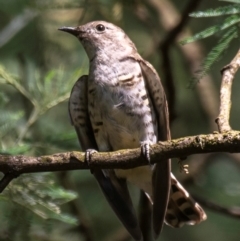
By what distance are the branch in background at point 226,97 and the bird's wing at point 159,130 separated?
781 mm

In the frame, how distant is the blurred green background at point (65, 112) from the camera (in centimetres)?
457

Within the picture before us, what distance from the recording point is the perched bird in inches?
185

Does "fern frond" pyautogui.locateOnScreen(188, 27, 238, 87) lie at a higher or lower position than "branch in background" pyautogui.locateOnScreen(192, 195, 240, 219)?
higher

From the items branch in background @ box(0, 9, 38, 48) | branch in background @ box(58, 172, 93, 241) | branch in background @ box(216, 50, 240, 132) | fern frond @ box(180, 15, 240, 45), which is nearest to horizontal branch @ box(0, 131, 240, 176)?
branch in background @ box(216, 50, 240, 132)

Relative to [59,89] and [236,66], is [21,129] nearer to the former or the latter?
[59,89]

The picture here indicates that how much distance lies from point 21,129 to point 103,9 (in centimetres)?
131

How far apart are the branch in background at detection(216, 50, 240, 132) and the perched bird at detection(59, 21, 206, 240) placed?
781 mm

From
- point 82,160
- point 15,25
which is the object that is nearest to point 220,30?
point 82,160

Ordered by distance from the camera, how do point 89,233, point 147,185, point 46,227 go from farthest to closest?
point 89,233, point 147,185, point 46,227

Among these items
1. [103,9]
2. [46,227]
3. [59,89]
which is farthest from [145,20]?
[46,227]

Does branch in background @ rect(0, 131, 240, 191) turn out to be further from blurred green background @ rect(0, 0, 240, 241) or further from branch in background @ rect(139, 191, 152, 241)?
branch in background @ rect(139, 191, 152, 241)

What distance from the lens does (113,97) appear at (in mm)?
4734

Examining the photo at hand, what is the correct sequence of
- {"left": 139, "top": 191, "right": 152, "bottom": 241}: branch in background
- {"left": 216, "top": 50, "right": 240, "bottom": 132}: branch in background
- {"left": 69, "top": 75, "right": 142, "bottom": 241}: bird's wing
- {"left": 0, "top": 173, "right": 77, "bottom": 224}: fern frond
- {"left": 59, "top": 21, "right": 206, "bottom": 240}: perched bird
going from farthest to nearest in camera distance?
{"left": 139, "top": 191, "right": 152, "bottom": 241}: branch in background
{"left": 69, "top": 75, "right": 142, "bottom": 241}: bird's wing
{"left": 59, "top": 21, "right": 206, "bottom": 240}: perched bird
{"left": 0, "top": 173, "right": 77, "bottom": 224}: fern frond
{"left": 216, "top": 50, "right": 240, "bottom": 132}: branch in background

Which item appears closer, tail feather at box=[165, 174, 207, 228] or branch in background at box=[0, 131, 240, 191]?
branch in background at box=[0, 131, 240, 191]
